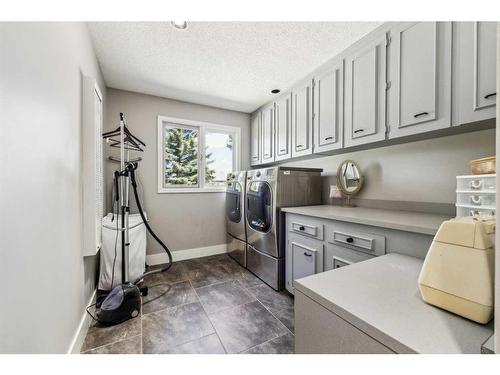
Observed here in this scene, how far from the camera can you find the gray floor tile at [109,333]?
4.68 feet

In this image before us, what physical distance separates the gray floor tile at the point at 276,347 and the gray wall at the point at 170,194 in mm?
1976

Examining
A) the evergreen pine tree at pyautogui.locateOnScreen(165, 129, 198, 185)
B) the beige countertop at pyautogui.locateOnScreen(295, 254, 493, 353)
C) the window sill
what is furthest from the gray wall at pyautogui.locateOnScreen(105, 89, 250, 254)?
the beige countertop at pyautogui.locateOnScreen(295, 254, 493, 353)

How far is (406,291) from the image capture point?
690mm

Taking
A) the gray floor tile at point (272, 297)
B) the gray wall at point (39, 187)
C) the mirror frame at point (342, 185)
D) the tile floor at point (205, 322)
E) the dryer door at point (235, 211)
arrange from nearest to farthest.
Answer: the gray wall at point (39, 187) → the tile floor at point (205, 322) → the gray floor tile at point (272, 297) → the mirror frame at point (342, 185) → the dryer door at point (235, 211)

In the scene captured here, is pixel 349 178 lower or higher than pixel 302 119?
lower

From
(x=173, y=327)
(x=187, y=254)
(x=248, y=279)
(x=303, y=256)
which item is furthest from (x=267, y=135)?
(x=173, y=327)

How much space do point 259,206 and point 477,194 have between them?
1667mm

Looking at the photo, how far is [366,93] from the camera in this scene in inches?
68.9

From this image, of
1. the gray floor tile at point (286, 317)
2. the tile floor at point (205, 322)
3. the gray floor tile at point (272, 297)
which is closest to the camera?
the tile floor at point (205, 322)

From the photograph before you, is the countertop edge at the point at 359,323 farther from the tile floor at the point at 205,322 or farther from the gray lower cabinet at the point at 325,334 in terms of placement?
the tile floor at the point at 205,322

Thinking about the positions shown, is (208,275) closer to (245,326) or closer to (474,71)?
(245,326)

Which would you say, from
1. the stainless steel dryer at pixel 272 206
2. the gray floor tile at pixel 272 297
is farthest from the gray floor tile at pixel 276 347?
the stainless steel dryer at pixel 272 206
